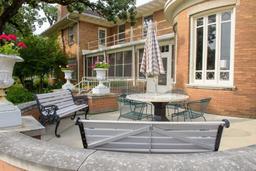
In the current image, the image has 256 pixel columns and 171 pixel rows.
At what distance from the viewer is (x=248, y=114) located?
7867mm

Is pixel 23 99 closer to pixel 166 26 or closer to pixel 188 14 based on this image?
pixel 188 14

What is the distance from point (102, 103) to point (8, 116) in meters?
6.10

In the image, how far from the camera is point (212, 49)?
8914mm

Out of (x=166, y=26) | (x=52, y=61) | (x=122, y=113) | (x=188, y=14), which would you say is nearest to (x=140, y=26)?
(x=166, y=26)

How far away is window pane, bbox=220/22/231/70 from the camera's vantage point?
332 inches

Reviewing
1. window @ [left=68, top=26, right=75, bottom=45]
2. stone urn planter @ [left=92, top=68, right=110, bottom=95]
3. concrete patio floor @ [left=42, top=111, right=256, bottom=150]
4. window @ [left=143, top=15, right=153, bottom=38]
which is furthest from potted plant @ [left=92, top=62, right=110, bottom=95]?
window @ [left=68, top=26, right=75, bottom=45]

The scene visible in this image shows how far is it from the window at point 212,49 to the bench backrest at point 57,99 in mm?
5076

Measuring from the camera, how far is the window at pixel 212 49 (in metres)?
8.48

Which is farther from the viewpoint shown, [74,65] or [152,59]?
[74,65]

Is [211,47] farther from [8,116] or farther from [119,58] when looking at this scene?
[119,58]

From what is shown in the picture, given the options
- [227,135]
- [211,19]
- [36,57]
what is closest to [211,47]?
[211,19]

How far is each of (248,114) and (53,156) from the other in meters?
7.55

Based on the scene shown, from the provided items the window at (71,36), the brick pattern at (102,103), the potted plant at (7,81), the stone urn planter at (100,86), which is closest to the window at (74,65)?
the window at (71,36)

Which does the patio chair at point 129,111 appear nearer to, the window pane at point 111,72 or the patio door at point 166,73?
the patio door at point 166,73
